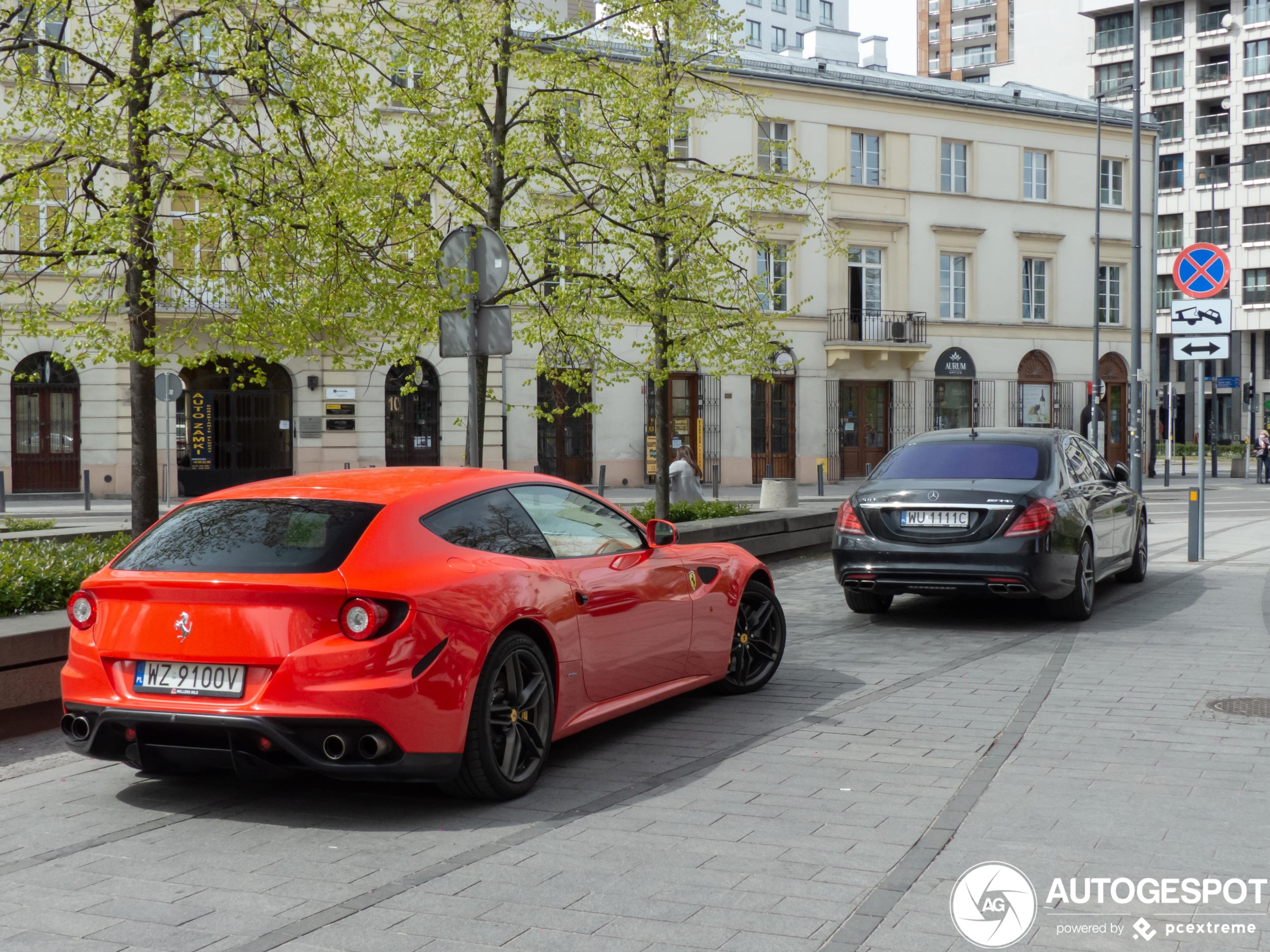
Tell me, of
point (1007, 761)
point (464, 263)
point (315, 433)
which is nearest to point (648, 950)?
point (1007, 761)

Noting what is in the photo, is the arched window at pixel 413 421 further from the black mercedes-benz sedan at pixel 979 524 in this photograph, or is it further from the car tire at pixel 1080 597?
the car tire at pixel 1080 597

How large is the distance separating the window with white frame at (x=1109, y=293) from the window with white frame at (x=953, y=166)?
243 inches

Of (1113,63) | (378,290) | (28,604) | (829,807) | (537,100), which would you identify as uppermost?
(1113,63)

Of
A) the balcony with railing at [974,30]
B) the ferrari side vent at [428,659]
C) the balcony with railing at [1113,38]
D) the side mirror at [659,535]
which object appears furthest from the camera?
the balcony with railing at [974,30]

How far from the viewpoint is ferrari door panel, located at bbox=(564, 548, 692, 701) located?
6.19 m

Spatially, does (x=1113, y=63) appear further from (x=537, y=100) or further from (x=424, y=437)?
(x=537, y=100)

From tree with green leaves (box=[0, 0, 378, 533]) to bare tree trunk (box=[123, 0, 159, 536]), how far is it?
0.02 meters

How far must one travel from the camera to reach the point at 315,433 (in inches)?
1303

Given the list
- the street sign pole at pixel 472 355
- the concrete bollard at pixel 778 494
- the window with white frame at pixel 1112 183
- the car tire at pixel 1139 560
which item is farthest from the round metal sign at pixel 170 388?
the window with white frame at pixel 1112 183

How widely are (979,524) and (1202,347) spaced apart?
722cm

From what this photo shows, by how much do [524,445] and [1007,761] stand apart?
29.4m

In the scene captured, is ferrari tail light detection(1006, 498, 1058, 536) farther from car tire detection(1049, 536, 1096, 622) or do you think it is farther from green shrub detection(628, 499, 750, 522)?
green shrub detection(628, 499, 750, 522)

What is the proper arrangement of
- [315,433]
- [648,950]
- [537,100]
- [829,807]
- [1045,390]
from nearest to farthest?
1. [648,950]
2. [829,807]
3. [537,100]
4. [315,433]
5. [1045,390]

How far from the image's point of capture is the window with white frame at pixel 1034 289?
143 feet
